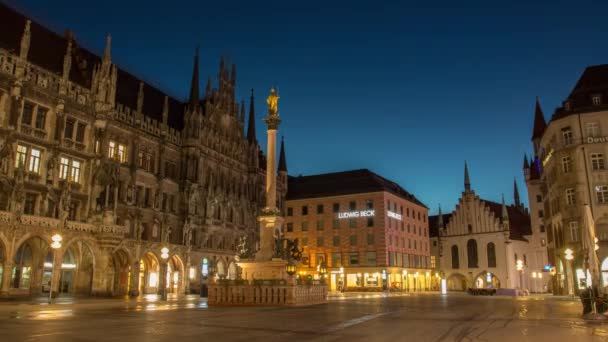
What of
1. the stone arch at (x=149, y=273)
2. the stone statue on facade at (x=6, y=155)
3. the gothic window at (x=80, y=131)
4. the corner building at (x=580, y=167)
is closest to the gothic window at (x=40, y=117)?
the gothic window at (x=80, y=131)

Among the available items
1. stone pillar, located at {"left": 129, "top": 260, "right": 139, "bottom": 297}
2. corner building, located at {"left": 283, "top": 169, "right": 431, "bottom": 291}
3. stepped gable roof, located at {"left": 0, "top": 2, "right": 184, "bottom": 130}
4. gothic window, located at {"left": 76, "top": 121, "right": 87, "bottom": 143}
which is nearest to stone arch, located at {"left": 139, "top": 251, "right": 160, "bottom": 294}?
stone pillar, located at {"left": 129, "top": 260, "right": 139, "bottom": 297}

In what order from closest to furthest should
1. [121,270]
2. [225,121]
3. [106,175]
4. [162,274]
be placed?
1. [106,175]
2. [121,270]
3. [162,274]
4. [225,121]

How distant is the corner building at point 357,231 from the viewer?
78562mm

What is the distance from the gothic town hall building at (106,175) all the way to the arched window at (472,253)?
1665 inches

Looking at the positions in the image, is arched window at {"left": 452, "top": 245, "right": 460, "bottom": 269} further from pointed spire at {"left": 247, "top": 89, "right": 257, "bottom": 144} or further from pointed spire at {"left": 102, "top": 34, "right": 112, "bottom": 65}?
pointed spire at {"left": 102, "top": 34, "right": 112, "bottom": 65}

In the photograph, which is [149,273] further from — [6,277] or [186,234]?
[6,277]

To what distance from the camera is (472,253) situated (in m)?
89.5

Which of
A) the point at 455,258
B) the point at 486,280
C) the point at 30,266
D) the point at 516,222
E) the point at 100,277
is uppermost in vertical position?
the point at 516,222

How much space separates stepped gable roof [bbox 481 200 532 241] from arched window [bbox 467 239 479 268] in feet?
21.1

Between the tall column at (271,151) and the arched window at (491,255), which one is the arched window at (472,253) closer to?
the arched window at (491,255)

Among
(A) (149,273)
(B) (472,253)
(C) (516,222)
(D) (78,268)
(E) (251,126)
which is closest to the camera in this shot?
(D) (78,268)

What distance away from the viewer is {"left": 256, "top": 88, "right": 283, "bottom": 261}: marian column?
34844 millimetres

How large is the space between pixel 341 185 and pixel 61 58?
50533 millimetres

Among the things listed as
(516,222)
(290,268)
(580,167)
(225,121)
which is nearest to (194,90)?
(225,121)
